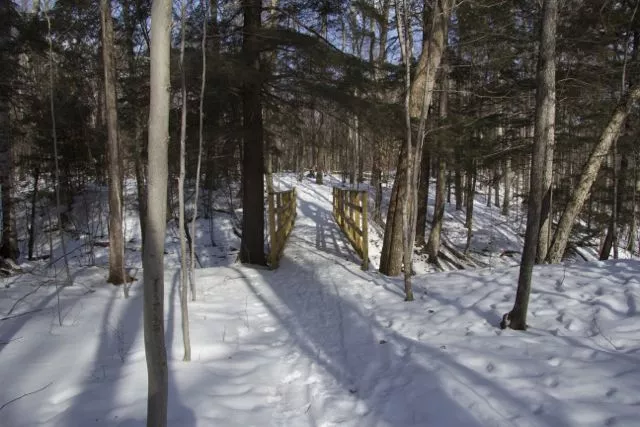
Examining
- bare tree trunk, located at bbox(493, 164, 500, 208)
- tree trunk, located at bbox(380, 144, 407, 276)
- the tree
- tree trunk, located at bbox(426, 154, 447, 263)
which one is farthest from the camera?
tree trunk, located at bbox(426, 154, 447, 263)

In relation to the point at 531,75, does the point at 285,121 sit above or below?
below

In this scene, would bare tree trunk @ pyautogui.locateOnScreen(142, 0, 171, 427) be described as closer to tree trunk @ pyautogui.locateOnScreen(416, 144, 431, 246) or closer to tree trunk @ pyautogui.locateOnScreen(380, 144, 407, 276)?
tree trunk @ pyautogui.locateOnScreen(380, 144, 407, 276)

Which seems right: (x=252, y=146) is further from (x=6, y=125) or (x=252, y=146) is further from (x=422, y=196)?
(x=422, y=196)

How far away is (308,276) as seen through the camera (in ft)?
24.8

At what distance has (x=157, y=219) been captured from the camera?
2.34 meters

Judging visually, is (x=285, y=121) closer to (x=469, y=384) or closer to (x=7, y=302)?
(x=7, y=302)

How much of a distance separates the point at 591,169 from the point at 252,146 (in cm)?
626

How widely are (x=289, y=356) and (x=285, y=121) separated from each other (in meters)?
5.97

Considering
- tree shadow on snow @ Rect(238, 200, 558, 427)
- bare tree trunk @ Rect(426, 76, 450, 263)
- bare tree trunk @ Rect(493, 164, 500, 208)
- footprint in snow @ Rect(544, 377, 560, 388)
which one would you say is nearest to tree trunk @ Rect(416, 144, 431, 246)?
bare tree trunk @ Rect(426, 76, 450, 263)

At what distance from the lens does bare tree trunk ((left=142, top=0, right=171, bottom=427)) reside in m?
2.27

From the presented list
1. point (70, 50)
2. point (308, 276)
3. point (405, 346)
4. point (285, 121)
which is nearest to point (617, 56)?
point (285, 121)

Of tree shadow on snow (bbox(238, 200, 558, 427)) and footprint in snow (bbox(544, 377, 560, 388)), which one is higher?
footprint in snow (bbox(544, 377, 560, 388))

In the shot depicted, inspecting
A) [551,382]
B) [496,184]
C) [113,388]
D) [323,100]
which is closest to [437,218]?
[323,100]

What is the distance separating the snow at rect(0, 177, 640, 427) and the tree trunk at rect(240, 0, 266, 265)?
2.29 m
